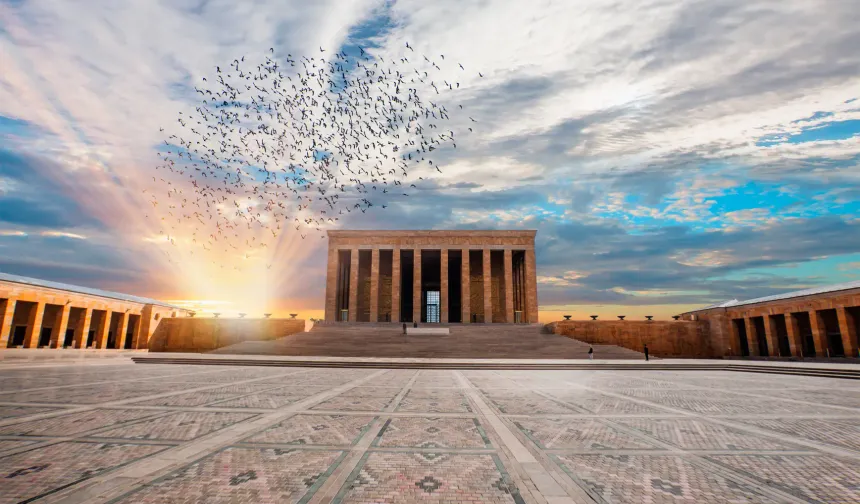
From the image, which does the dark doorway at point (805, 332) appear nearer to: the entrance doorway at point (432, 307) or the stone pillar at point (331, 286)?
the entrance doorway at point (432, 307)

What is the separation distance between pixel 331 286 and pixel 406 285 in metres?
13.2

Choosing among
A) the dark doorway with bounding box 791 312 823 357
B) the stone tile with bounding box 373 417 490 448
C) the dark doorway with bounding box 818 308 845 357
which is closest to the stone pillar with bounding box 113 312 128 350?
the stone tile with bounding box 373 417 490 448

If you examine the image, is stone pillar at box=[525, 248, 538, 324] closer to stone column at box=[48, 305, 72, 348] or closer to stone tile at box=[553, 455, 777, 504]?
stone tile at box=[553, 455, 777, 504]

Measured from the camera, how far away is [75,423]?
19.7 ft

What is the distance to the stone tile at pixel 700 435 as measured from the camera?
5324 millimetres

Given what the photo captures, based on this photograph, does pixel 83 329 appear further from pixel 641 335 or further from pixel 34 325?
pixel 641 335

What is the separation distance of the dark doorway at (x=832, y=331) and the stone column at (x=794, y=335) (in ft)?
5.93

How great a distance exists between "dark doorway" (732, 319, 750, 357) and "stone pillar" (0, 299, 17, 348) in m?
65.0

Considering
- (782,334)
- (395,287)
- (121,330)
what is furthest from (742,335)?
(121,330)

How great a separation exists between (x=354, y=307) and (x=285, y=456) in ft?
139

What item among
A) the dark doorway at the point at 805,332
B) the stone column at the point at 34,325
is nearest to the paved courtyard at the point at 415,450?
the stone column at the point at 34,325

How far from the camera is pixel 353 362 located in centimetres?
2150

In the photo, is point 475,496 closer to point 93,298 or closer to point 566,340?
point 566,340

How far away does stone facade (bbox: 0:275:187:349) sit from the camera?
105 ft
